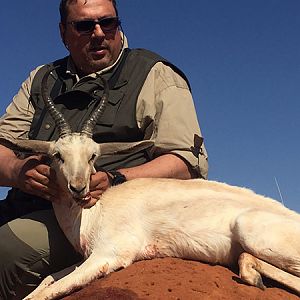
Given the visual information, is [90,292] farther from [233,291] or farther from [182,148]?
[182,148]

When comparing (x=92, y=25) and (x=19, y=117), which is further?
(x=19, y=117)

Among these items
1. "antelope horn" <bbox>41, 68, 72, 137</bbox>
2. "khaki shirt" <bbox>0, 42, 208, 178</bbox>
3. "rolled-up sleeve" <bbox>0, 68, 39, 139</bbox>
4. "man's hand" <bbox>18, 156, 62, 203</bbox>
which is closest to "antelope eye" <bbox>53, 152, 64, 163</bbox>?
"man's hand" <bbox>18, 156, 62, 203</bbox>

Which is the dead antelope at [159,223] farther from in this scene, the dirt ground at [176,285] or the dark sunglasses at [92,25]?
the dark sunglasses at [92,25]

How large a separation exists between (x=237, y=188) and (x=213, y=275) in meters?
1.40

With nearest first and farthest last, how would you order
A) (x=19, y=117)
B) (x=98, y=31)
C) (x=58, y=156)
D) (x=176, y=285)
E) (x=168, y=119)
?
(x=176, y=285) → (x=58, y=156) → (x=168, y=119) → (x=98, y=31) → (x=19, y=117)

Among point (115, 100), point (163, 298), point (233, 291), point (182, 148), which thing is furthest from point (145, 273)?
point (115, 100)

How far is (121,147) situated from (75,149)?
22.0 inches

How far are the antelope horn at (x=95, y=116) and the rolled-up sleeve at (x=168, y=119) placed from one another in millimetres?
533

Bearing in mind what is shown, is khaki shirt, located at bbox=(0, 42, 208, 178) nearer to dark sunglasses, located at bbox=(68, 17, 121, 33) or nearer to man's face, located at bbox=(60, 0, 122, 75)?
man's face, located at bbox=(60, 0, 122, 75)

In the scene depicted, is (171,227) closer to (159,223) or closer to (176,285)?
(159,223)

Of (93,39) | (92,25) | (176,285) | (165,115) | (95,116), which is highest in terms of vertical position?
(92,25)

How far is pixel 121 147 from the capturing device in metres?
6.55

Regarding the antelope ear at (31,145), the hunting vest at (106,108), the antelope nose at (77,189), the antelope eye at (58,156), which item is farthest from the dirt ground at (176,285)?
the hunting vest at (106,108)

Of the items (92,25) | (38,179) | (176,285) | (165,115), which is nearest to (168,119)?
(165,115)
